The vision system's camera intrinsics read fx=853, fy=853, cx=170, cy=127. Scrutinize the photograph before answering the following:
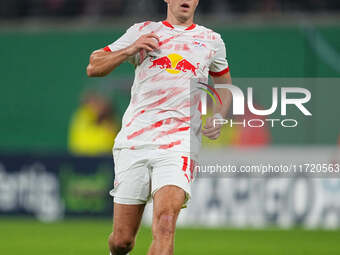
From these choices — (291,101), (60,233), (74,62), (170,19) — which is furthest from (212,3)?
(170,19)

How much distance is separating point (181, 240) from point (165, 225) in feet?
19.0

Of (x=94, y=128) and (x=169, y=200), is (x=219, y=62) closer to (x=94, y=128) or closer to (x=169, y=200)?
(x=169, y=200)

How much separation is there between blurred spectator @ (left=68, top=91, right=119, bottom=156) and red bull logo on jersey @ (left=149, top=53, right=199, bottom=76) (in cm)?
901

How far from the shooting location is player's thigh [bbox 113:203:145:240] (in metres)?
6.64

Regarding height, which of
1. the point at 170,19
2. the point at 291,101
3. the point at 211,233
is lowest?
the point at 211,233

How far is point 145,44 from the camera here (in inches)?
246

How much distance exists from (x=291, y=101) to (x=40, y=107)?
31.2 feet

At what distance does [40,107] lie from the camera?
1733 centimetres

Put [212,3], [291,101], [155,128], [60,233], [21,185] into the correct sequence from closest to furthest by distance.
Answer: [155,128] → [291,101] → [60,233] → [21,185] → [212,3]

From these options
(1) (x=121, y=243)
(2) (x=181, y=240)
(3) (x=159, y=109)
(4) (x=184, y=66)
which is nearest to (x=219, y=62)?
(4) (x=184, y=66)

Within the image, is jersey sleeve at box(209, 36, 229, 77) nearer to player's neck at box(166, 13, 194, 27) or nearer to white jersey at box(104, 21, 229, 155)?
white jersey at box(104, 21, 229, 155)

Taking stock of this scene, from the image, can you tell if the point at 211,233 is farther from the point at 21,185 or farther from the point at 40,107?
the point at 40,107

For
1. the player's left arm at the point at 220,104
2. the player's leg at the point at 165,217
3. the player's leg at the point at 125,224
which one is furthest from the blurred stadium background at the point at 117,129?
the player's leg at the point at 165,217

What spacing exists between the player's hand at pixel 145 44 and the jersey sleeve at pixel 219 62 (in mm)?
610
